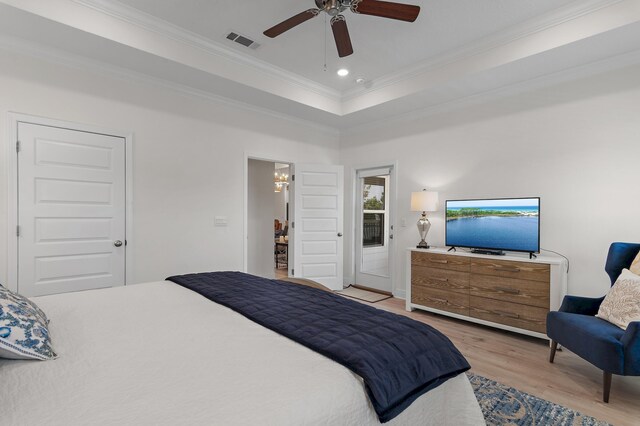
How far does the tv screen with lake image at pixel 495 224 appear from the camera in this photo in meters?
3.39

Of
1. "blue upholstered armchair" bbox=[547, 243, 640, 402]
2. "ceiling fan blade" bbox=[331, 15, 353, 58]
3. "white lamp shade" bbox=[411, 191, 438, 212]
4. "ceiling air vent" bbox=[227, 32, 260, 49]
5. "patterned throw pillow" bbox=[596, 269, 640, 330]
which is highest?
"ceiling air vent" bbox=[227, 32, 260, 49]

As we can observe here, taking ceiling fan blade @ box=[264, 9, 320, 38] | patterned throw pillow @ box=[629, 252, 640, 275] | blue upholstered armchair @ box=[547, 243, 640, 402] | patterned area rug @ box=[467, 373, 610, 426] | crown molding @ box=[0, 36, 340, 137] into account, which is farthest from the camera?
crown molding @ box=[0, 36, 340, 137]

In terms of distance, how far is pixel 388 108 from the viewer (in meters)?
4.57

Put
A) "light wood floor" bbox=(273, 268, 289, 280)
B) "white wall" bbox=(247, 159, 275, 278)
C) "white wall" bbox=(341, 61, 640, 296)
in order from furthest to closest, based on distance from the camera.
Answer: "light wood floor" bbox=(273, 268, 289, 280)
"white wall" bbox=(247, 159, 275, 278)
"white wall" bbox=(341, 61, 640, 296)

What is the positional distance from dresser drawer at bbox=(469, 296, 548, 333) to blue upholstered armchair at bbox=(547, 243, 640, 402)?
40cm

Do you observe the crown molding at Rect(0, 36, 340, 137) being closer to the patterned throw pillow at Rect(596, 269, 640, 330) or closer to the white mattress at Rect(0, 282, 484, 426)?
the white mattress at Rect(0, 282, 484, 426)

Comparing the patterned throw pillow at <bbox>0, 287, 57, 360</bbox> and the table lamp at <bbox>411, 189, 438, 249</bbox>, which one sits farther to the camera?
Answer: the table lamp at <bbox>411, 189, 438, 249</bbox>

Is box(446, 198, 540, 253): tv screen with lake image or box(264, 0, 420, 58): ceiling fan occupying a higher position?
box(264, 0, 420, 58): ceiling fan

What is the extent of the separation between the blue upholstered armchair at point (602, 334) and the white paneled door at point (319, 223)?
3053 mm

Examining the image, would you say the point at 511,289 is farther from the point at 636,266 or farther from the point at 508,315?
the point at 636,266

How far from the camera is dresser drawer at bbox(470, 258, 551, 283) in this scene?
3139mm

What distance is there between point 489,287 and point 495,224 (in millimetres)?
699

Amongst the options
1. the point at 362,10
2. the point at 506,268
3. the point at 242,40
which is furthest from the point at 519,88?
the point at 242,40

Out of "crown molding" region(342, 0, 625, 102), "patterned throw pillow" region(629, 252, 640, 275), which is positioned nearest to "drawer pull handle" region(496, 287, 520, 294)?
"patterned throw pillow" region(629, 252, 640, 275)
